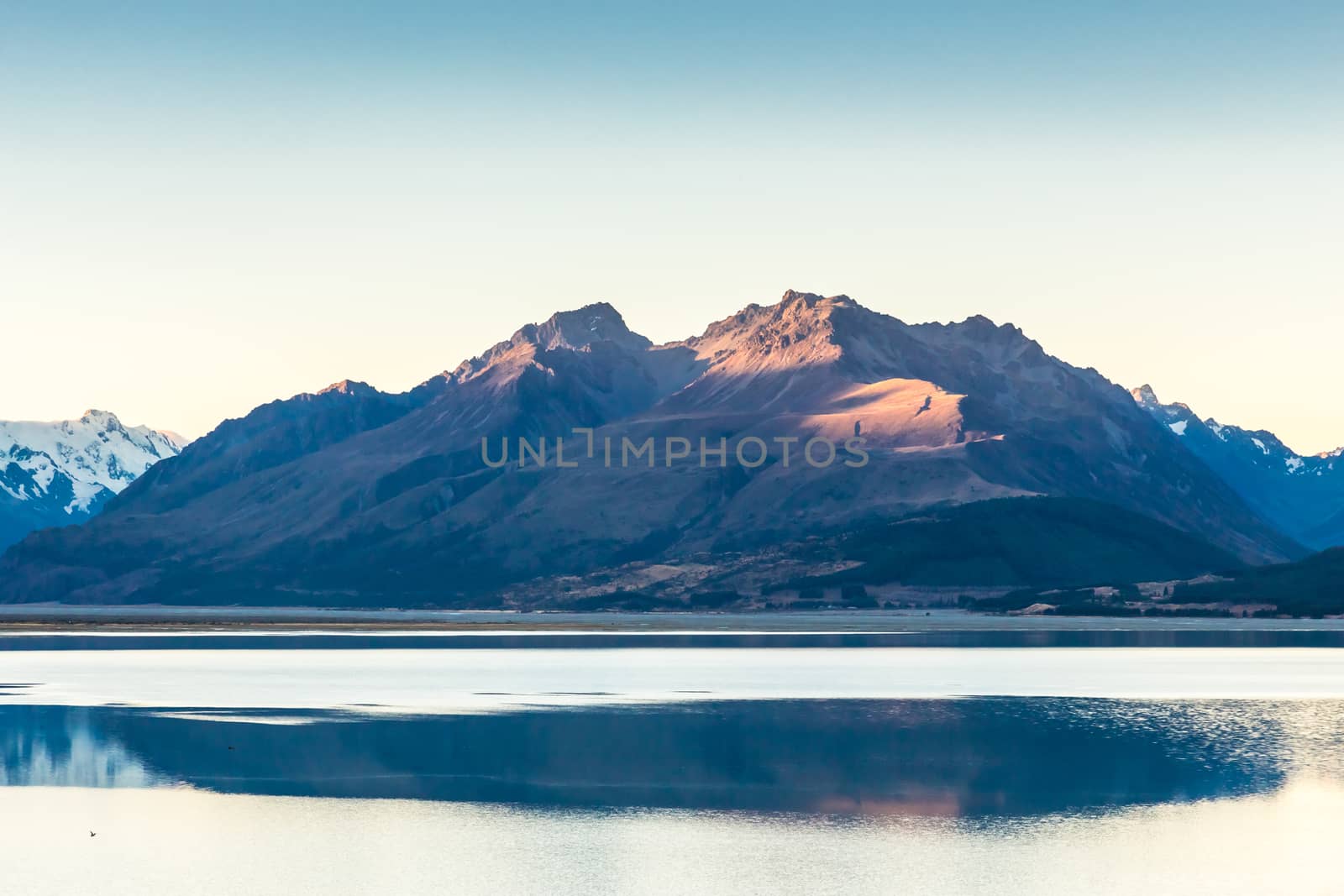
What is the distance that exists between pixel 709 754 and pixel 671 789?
1261cm

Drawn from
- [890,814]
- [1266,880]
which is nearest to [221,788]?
[890,814]

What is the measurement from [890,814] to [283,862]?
24877 millimetres

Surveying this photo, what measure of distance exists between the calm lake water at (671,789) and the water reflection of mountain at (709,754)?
0.33m

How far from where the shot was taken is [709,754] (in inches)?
3588

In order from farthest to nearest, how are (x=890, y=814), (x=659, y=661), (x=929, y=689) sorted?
(x=659, y=661) < (x=929, y=689) < (x=890, y=814)

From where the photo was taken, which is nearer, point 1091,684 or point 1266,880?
point 1266,880

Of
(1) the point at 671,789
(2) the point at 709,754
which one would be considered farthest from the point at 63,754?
(1) the point at 671,789

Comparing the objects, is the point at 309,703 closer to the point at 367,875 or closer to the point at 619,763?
the point at 619,763

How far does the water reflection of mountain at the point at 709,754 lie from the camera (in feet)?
255

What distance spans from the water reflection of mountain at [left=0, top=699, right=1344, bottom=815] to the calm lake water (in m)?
0.33

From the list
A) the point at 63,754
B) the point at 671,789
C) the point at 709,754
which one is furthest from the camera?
the point at 63,754

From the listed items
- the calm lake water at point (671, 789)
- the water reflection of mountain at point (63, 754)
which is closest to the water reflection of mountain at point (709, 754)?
the water reflection of mountain at point (63, 754)

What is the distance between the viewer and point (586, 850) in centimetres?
6350

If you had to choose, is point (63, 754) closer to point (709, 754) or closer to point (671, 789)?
point (709, 754)
